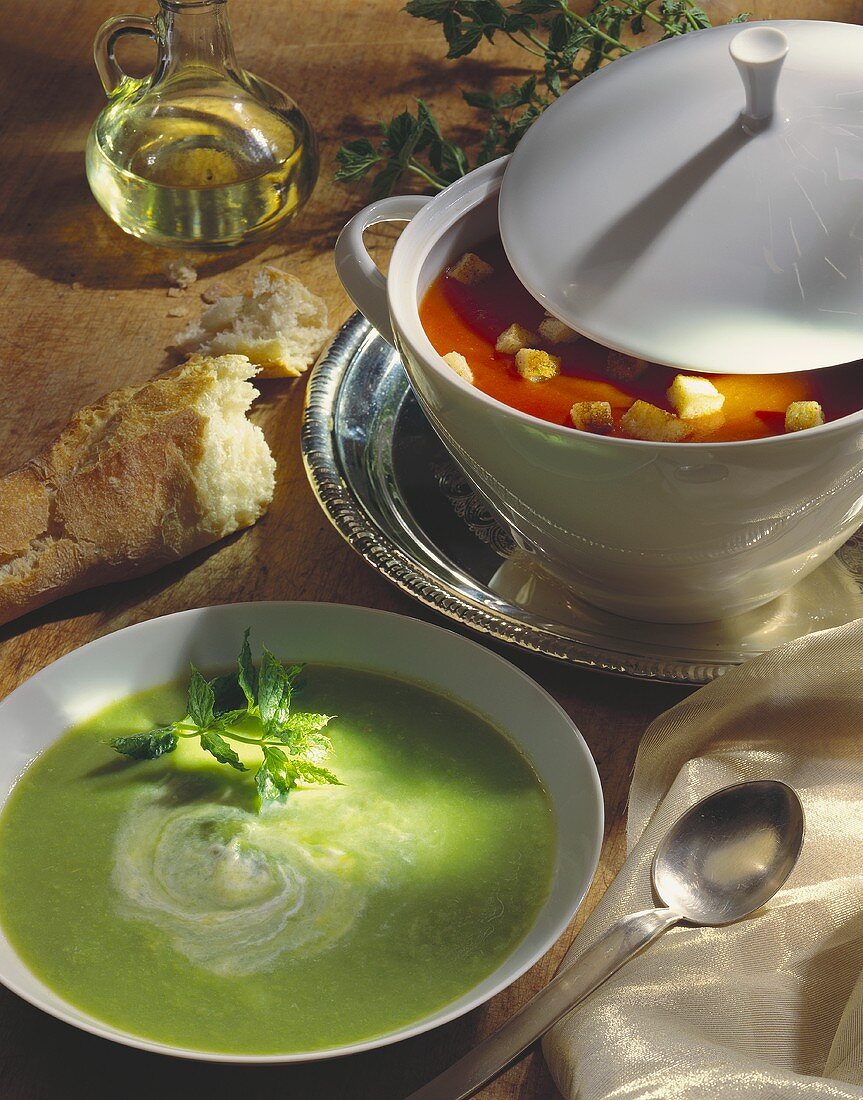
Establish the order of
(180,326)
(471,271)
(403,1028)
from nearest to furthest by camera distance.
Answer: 1. (403,1028)
2. (471,271)
3. (180,326)

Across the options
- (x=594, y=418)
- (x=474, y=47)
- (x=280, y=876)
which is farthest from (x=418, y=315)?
(x=474, y=47)

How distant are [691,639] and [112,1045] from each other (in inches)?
20.0

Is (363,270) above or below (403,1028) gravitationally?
above

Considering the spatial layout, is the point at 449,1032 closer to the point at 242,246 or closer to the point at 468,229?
the point at 468,229

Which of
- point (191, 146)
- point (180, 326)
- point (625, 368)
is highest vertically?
point (625, 368)

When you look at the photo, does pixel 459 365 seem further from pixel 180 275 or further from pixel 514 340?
pixel 180 275

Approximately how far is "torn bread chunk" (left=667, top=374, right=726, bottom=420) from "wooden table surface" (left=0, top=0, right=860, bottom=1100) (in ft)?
0.75

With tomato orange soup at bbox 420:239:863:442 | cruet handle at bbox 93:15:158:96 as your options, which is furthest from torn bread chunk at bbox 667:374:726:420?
cruet handle at bbox 93:15:158:96

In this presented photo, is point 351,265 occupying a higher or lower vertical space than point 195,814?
higher

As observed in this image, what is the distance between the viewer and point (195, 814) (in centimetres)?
83

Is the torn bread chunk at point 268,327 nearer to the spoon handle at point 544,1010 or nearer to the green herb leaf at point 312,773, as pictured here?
the green herb leaf at point 312,773

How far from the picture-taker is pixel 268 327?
127cm

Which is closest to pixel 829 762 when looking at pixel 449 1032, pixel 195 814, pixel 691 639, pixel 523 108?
pixel 691 639

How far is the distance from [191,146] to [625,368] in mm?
770
